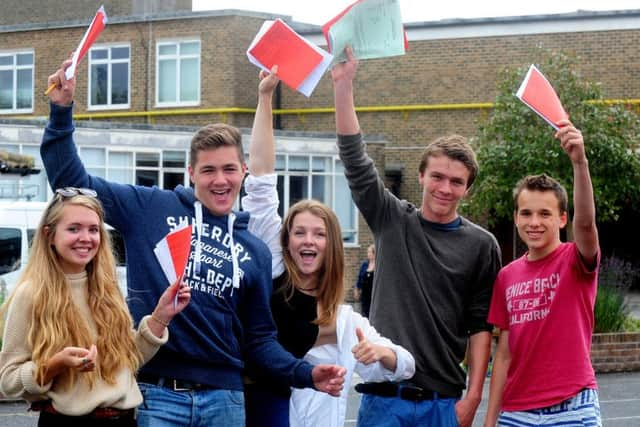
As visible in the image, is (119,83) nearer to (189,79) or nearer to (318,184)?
(189,79)

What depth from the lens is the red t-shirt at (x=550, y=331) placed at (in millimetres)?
5391

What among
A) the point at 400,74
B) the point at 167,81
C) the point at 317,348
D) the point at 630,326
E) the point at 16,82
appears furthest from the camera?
the point at 16,82

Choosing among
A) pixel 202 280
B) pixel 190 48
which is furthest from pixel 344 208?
pixel 202 280

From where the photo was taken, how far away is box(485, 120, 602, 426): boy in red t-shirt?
535 cm

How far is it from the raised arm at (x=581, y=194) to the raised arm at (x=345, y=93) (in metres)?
0.95

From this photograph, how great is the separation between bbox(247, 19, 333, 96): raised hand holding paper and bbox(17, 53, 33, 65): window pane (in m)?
35.7

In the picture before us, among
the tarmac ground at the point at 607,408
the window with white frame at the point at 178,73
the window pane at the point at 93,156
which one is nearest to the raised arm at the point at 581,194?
the tarmac ground at the point at 607,408

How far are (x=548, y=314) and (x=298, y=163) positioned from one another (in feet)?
92.5

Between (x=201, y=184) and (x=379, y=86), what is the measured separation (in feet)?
102

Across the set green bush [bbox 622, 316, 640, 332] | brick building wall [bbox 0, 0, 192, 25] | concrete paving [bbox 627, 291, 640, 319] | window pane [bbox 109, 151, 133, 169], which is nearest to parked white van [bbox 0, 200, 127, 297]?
green bush [bbox 622, 316, 640, 332]

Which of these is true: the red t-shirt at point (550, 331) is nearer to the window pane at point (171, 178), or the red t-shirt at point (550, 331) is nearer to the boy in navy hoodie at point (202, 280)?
the boy in navy hoodie at point (202, 280)

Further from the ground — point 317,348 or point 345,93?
point 345,93

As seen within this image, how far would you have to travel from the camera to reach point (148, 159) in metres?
32.5

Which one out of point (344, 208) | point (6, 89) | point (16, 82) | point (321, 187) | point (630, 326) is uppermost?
point (16, 82)
